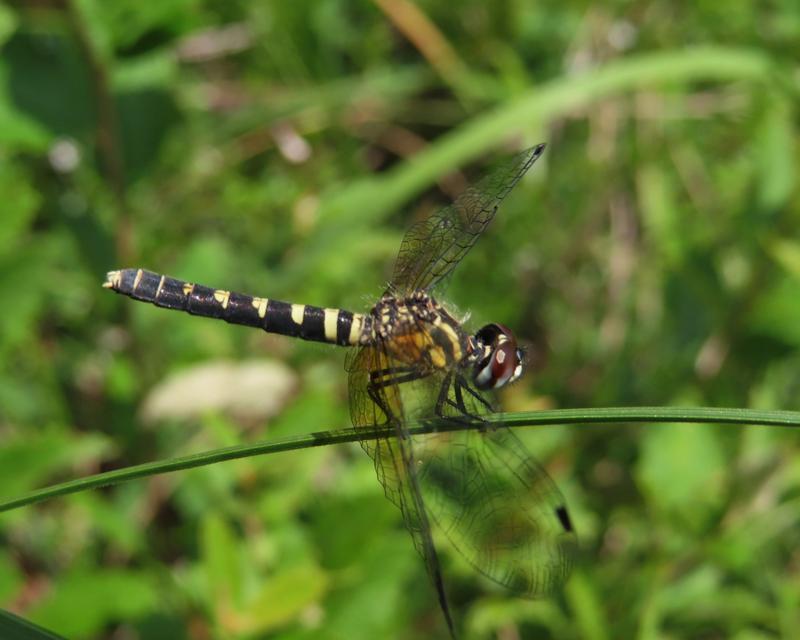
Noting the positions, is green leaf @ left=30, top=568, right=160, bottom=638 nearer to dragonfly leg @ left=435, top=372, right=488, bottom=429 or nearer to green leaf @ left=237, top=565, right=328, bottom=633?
green leaf @ left=237, top=565, right=328, bottom=633

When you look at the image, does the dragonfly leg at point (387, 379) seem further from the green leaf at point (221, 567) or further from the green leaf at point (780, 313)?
the green leaf at point (780, 313)

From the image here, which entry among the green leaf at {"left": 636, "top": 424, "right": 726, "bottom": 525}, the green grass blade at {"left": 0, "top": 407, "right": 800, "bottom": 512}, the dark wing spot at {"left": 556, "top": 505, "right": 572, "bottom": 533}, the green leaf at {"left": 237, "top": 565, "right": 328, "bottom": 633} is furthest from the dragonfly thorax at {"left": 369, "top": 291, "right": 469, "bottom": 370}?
the green leaf at {"left": 636, "top": 424, "right": 726, "bottom": 525}

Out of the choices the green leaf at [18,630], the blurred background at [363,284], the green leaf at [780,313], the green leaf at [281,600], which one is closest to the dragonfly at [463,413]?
the blurred background at [363,284]

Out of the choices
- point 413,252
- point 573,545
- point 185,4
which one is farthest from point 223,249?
point 573,545

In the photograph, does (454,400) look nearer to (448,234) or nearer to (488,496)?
(488,496)

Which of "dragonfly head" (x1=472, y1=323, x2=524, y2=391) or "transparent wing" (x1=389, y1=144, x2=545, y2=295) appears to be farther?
"transparent wing" (x1=389, y1=144, x2=545, y2=295)
